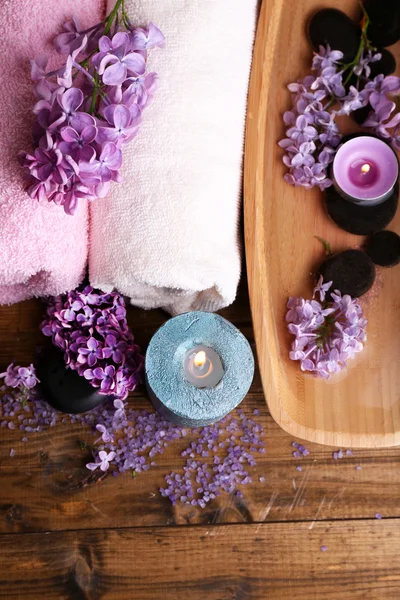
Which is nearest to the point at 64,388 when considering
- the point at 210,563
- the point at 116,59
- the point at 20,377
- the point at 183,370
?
the point at 20,377

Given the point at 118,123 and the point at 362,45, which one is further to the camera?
the point at 362,45

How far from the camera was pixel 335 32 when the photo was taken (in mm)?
869

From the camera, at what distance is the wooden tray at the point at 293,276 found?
2.55 feet

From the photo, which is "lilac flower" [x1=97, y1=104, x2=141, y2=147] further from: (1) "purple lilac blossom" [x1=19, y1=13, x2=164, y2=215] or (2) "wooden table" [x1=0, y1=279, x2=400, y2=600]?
(2) "wooden table" [x1=0, y1=279, x2=400, y2=600]

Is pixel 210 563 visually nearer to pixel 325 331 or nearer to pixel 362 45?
pixel 325 331

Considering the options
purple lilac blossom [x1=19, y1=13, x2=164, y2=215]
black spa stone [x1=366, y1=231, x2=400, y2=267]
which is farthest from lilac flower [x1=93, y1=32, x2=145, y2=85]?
black spa stone [x1=366, y1=231, x2=400, y2=267]

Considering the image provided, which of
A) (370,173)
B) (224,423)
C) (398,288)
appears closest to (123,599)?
(224,423)

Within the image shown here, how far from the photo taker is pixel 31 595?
833mm

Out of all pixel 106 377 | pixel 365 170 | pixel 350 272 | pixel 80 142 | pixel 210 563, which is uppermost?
pixel 80 142

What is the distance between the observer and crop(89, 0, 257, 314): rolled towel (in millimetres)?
699

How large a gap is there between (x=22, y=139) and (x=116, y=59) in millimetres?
133

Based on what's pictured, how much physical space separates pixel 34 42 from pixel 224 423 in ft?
1.76

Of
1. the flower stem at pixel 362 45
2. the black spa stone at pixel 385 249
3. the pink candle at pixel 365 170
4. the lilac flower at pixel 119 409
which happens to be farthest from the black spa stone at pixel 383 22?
the lilac flower at pixel 119 409

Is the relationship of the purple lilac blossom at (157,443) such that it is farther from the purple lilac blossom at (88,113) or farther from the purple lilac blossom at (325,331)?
the purple lilac blossom at (88,113)
